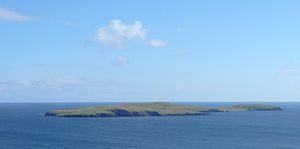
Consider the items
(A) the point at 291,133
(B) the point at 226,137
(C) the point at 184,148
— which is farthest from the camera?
(A) the point at 291,133

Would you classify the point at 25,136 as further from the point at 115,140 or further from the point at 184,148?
the point at 184,148

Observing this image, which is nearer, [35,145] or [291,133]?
[35,145]

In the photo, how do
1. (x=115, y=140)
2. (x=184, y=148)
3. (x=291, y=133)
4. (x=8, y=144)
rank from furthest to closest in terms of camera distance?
(x=291, y=133)
(x=115, y=140)
(x=8, y=144)
(x=184, y=148)

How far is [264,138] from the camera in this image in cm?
16588

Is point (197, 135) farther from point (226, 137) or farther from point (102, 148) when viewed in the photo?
point (102, 148)

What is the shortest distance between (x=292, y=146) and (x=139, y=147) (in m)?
45.4

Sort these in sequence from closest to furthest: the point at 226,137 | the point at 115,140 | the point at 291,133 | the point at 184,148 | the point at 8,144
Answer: the point at 184,148, the point at 8,144, the point at 115,140, the point at 226,137, the point at 291,133

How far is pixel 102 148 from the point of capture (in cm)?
13662

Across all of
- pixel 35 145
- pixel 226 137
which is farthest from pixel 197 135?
pixel 35 145

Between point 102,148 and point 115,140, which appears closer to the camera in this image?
point 102,148

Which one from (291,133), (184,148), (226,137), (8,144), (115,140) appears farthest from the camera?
(291,133)

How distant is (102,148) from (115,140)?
20999mm

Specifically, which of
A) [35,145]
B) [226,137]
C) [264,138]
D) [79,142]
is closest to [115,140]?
[79,142]

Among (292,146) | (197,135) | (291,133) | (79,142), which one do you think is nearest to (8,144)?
(79,142)
